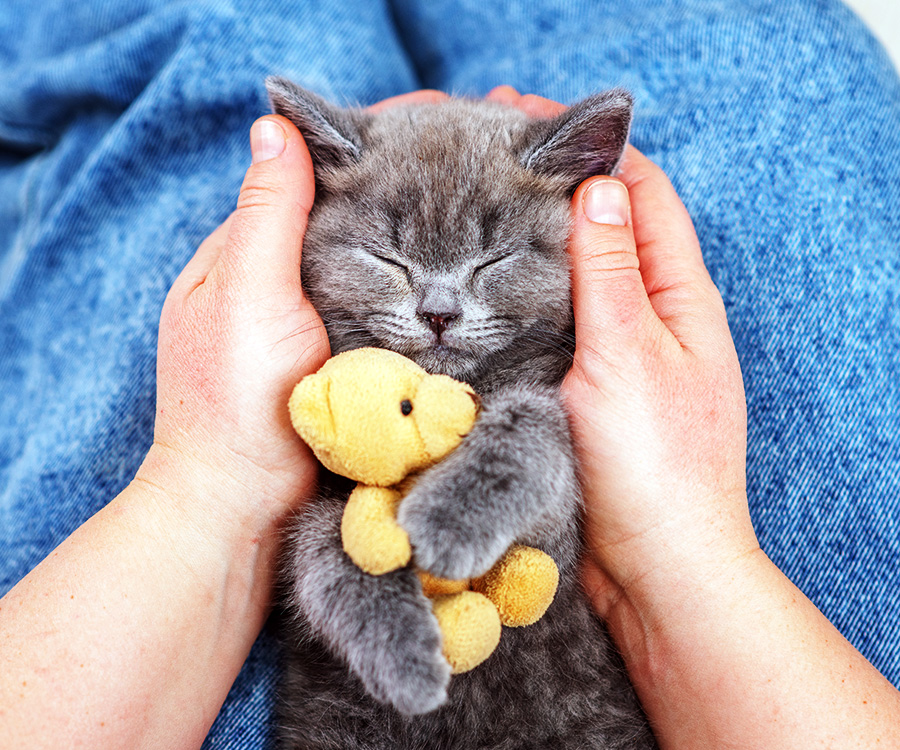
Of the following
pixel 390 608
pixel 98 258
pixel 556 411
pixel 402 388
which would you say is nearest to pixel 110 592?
pixel 390 608

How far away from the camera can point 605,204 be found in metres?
1.19

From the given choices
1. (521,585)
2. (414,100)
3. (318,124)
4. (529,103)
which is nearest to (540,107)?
(529,103)

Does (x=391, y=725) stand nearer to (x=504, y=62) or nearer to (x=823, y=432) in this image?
(x=823, y=432)

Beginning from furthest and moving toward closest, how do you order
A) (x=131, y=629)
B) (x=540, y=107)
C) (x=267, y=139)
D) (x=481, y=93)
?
(x=481, y=93)
(x=540, y=107)
(x=267, y=139)
(x=131, y=629)

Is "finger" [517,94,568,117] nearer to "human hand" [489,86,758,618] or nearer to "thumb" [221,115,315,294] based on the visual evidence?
"human hand" [489,86,758,618]

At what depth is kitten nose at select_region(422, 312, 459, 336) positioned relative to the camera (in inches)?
43.7

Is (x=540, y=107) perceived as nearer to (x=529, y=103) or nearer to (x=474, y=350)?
(x=529, y=103)

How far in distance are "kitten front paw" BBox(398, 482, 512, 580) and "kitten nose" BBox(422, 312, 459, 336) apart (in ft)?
1.01

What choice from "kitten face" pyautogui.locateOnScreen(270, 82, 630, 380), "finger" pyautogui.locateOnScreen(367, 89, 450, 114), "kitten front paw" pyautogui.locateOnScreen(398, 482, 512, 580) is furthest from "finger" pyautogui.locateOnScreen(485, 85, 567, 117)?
"kitten front paw" pyautogui.locateOnScreen(398, 482, 512, 580)

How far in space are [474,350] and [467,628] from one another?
47 centimetres

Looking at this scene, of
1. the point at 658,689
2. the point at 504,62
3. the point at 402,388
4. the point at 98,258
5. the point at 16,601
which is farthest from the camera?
the point at 504,62

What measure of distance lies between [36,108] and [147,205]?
0.55 m

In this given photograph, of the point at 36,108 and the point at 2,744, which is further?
the point at 36,108

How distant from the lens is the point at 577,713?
1.12 metres
